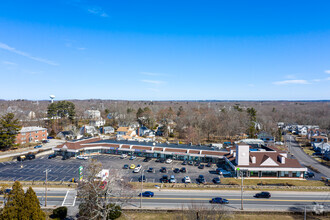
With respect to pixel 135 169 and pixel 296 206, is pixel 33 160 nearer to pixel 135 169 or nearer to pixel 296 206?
pixel 135 169

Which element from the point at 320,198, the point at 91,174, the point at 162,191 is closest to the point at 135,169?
the point at 162,191

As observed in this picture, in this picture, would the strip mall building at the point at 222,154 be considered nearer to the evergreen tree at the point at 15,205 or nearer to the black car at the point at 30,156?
the black car at the point at 30,156

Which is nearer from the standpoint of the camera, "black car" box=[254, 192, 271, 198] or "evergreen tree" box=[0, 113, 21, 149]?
"black car" box=[254, 192, 271, 198]

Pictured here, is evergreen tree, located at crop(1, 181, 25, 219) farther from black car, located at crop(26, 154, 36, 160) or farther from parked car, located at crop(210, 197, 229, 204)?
black car, located at crop(26, 154, 36, 160)

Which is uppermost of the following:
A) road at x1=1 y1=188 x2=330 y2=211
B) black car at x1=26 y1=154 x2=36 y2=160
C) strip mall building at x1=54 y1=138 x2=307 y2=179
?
strip mall building at x1=54 y1=138 x2=307 y2=179

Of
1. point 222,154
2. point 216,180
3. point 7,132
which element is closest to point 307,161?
point 222,154

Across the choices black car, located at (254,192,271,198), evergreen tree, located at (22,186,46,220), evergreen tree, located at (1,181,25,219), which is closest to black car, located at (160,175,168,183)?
black car, located at (254,192,271,198)
